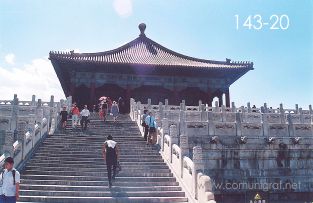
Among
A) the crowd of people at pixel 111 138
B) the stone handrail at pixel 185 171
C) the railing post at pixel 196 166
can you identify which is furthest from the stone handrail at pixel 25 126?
the railing post at pixel 196 166

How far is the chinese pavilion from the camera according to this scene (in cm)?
2706

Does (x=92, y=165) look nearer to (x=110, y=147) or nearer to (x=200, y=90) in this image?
(x=110, y=147)

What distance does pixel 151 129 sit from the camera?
44.8ft

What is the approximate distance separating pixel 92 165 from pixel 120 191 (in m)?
2.12

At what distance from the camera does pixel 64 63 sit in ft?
87.6

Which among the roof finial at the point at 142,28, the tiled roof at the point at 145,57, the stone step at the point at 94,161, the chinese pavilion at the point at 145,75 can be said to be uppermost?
the roof finial at the point at 142,28

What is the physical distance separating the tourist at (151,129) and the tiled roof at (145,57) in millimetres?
13690

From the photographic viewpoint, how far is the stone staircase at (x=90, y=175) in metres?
9.40

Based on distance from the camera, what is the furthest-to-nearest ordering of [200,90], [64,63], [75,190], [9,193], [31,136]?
[200,90]
[64,63]
[31,136]
[75,190]
[9,193]

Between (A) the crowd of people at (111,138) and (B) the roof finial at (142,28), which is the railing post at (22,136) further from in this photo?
(B) the roof finial at (142,28)

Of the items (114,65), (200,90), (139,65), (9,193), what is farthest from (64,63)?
(9,193)

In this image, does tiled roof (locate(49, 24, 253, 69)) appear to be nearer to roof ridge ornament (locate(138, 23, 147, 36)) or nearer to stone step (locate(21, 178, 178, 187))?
roof ridge ornament (locate(138, 23, 147, 36))

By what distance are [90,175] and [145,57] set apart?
790 inches

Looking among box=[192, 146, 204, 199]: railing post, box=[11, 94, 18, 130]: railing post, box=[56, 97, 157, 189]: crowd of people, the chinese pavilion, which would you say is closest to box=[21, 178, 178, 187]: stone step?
box=[56, 97, 157, 189]: crowd of people
